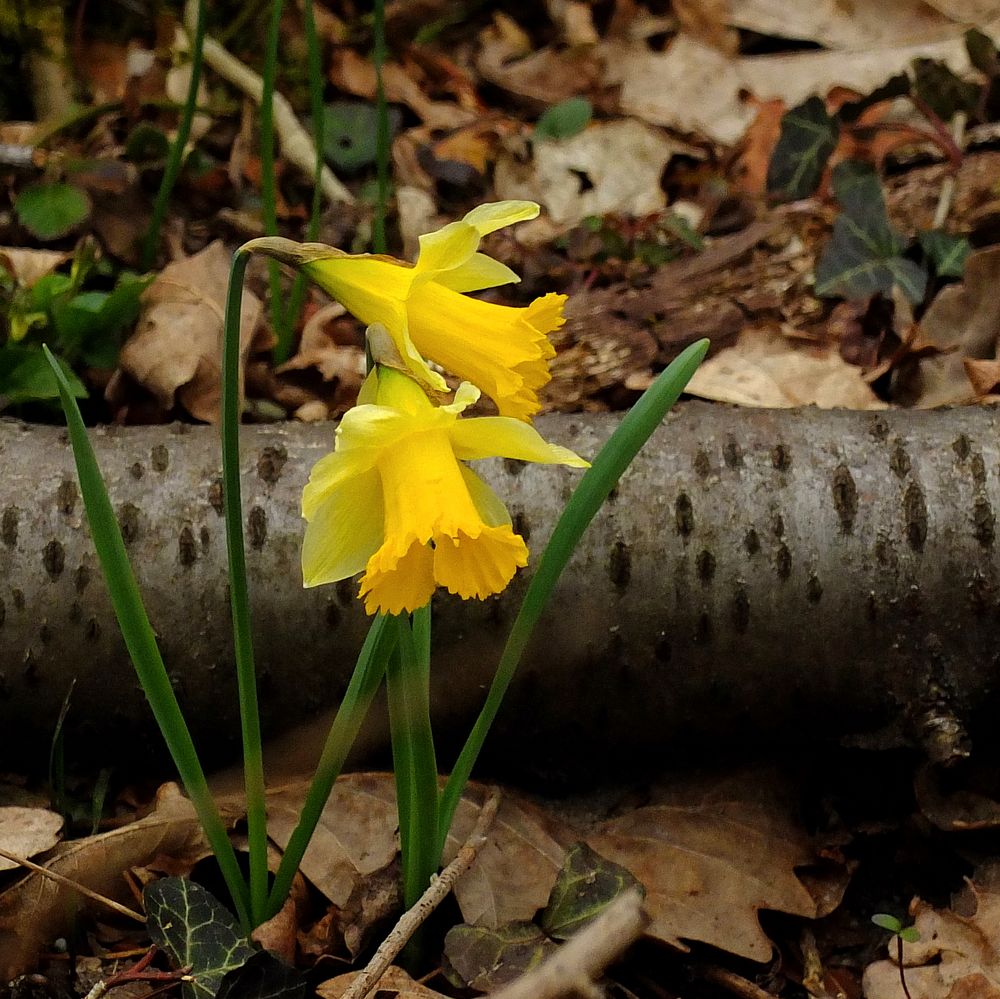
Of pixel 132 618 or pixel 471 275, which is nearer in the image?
pixel 471 275

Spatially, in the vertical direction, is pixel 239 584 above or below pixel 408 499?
below

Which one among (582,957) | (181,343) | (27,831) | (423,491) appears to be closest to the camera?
(582,957)

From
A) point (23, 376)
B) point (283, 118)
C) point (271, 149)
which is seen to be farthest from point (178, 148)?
point (283, 118)

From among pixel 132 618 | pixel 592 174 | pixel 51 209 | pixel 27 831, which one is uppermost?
pixel 592 174

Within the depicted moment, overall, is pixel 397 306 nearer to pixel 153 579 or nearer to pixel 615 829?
pixel 153 579

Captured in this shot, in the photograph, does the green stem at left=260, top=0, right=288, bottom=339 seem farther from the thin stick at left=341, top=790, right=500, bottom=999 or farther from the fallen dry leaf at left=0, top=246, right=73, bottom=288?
the thin stick at left=341, top=790, right=500, bottom=999

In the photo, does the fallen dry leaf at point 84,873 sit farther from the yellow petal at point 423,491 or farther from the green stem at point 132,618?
the yellow petal at point 423,491

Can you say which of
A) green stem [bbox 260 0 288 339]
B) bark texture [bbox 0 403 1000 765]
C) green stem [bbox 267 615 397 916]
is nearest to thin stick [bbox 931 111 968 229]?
bark texture [bbox 0 403 1000 765]

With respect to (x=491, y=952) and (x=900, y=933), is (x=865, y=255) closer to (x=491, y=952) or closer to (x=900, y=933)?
(x=900, y=933)
